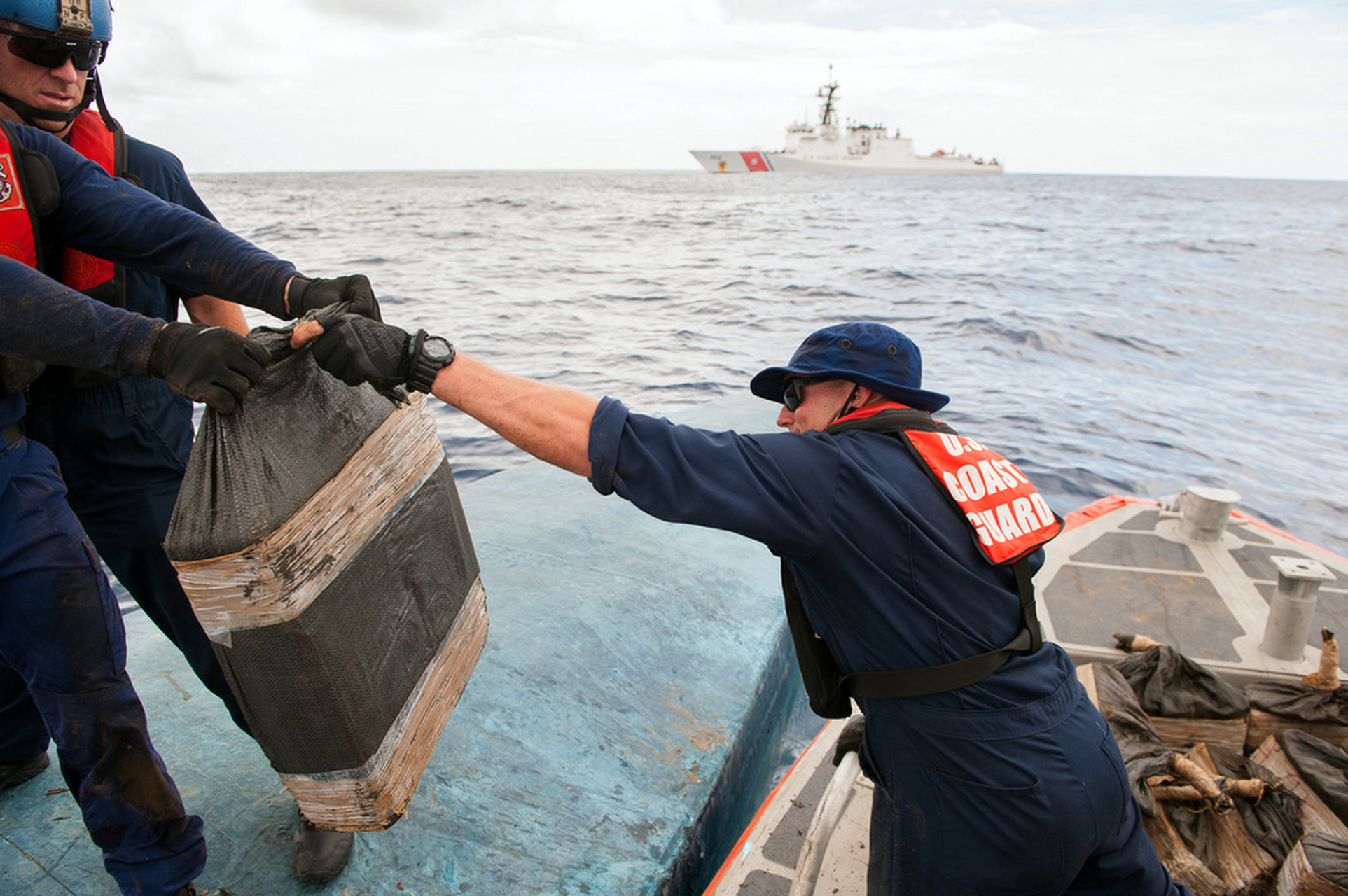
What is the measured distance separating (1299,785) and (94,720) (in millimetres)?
3913

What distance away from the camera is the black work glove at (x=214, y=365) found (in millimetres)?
1464

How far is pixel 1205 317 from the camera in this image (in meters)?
16.4

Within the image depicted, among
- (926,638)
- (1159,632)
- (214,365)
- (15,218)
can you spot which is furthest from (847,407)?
(1159,632)

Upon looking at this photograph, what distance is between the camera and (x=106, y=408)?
204cm

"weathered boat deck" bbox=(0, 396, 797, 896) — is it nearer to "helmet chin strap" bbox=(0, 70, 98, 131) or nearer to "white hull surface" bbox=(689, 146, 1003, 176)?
"helmet chin strap" bbox=(0, 70, 98, 131)

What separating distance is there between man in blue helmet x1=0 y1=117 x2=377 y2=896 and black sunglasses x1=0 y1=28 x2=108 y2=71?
0.80ft

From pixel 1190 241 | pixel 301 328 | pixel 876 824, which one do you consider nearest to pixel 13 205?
pixel 301 328

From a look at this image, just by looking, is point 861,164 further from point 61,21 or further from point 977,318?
point 61,21

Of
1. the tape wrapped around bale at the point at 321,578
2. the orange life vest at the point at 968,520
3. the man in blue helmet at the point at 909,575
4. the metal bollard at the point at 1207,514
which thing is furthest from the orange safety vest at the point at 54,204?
the metal bollard at the point at 1207,514

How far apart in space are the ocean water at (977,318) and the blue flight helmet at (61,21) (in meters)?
5.24

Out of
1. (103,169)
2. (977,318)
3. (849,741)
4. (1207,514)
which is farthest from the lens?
(977,318)

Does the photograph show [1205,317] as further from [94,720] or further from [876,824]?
[94,720]

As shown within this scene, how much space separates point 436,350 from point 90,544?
3.17ft

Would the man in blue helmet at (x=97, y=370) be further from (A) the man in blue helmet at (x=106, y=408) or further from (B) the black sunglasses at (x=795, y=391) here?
(B) the black sunglasses at (x=795, y=391)
